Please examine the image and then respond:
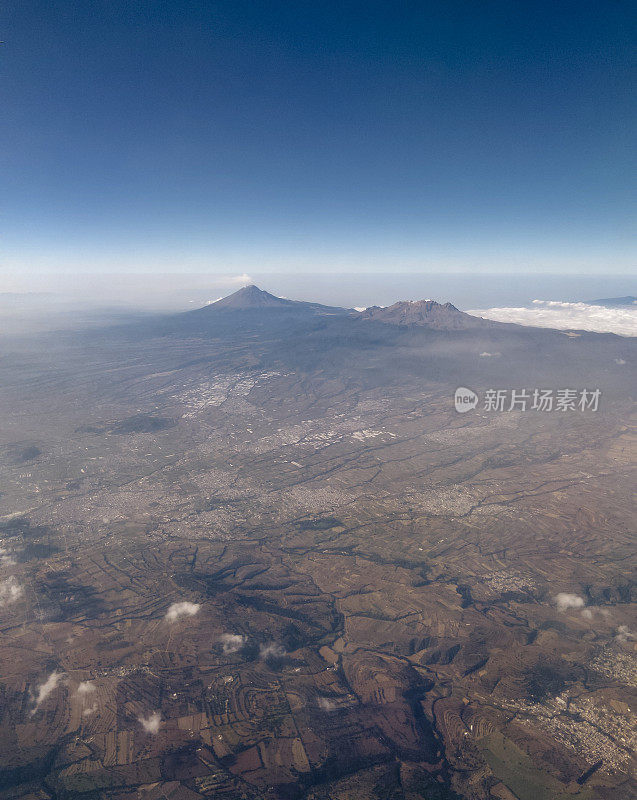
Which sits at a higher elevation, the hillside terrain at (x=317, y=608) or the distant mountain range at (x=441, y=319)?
the distant mountain range at (x=441, y=319)

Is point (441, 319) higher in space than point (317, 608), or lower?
higher

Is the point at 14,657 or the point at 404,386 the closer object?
the point at 14,657

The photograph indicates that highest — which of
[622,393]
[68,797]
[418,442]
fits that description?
[622,393]

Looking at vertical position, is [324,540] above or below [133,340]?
below

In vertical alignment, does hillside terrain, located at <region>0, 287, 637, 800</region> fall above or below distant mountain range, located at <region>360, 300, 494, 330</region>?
below

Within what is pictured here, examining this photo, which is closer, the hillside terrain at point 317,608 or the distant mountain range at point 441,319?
the hillside terrain at point 317,608

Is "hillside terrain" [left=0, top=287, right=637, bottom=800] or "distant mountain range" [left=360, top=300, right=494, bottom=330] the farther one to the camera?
"distant mountain range" [left=360, top=300, right=494, bottom=330]

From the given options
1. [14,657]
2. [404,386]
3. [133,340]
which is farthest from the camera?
[133,340]

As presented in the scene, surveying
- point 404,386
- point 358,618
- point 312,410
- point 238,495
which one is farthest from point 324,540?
point 404,386

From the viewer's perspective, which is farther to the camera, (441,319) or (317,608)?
(441,319)

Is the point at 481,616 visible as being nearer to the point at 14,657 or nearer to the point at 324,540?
the point at 324,540

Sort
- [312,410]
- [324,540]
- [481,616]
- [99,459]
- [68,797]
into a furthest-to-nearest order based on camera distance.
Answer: [312,410], [99,459], [324,540], [481,616], [68,797]
